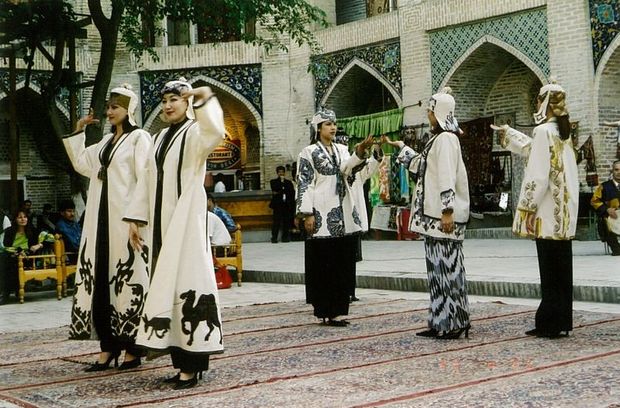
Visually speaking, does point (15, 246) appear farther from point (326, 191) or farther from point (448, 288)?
point (448, 288)

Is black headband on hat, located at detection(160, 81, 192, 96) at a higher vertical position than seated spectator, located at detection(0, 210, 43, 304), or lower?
higher

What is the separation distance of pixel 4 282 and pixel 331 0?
39.8 ft

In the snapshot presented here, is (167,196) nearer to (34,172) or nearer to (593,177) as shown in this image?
(593,177)

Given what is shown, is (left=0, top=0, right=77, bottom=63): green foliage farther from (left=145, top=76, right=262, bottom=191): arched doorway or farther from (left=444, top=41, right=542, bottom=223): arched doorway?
(left=145, top=76, right=262, bottom=191): arched doorway

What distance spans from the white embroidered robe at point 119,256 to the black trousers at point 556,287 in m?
2.43

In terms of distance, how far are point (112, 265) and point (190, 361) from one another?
2.92 feet

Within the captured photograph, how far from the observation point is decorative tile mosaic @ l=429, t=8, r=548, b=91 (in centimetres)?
1450

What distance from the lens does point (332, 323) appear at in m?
6.15

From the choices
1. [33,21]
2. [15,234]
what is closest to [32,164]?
[33,21]

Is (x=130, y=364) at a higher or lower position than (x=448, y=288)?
lower

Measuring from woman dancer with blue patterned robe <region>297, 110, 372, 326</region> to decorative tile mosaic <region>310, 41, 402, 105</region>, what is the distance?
1016 centimetres

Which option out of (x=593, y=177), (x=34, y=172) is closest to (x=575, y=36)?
(x=593, y=177)

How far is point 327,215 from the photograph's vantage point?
20.4 ft

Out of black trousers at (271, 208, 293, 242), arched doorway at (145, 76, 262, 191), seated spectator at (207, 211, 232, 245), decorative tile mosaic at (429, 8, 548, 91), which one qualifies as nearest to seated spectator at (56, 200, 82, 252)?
seated spectator at (207, 211, 232, 245)
